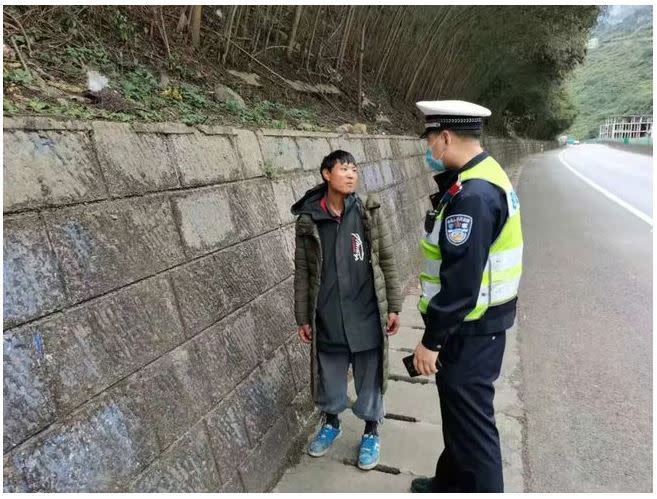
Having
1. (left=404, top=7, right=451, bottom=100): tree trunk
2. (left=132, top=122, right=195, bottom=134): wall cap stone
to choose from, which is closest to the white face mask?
(left=132, top=122, right=195, bottom=134): wall cap stone

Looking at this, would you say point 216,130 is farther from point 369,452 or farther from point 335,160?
point 369,452

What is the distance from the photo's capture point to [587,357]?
4230mm

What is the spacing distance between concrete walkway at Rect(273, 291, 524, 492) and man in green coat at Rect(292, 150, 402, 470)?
0.12m

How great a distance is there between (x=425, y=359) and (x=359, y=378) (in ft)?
2.53

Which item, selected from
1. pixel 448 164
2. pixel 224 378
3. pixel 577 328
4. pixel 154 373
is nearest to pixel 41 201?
pixel 154 373

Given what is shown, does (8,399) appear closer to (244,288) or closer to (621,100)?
(244,288)

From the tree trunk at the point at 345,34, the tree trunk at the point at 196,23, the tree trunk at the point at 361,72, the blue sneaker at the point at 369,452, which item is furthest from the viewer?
the tree trunk at the point at 361,72

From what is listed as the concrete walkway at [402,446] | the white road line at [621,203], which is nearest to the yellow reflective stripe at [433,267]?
the concrete walkway at [402,446]

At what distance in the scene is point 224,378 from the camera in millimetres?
2506

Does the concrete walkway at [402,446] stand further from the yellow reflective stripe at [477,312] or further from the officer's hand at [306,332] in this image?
the yellow reflective stripe at [477,312]

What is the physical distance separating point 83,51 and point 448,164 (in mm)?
2543

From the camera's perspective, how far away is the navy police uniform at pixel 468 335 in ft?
6.66

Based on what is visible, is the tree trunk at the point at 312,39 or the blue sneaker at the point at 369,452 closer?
the blue sneaker at the point at 369,452

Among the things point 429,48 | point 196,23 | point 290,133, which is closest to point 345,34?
point 196,23
